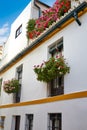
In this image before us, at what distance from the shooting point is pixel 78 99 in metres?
6.65

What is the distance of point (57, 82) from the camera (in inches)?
339

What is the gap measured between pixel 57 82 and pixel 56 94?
1.73ft

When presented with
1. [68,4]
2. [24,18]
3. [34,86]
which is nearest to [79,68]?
[34,86]

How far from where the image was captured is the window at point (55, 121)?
7.76m

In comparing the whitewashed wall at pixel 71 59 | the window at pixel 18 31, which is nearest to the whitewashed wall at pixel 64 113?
the whitewashed wall at pixel 71 59

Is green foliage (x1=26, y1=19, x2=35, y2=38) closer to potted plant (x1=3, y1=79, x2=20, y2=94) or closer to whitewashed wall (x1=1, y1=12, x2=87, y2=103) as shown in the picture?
whitewashed wall (x1=1, y1=12, x2=87, y2=103)

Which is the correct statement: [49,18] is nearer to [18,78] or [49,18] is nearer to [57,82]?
[57,82]

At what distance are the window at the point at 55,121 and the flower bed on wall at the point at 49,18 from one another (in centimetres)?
504

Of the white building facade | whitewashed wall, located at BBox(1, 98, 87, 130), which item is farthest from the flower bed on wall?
whitewashed wall, located at BBox(1, 98, 87, 130)

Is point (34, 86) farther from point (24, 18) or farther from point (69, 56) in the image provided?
point (24, 18)

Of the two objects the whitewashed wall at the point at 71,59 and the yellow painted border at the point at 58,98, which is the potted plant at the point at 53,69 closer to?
the whitewashed wall at the point at 71,59

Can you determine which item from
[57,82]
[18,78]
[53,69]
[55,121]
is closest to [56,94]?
[57,82]

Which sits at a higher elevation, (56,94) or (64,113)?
(56,94)

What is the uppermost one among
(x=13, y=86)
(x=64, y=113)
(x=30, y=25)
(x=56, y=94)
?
(x=30, y=25)
